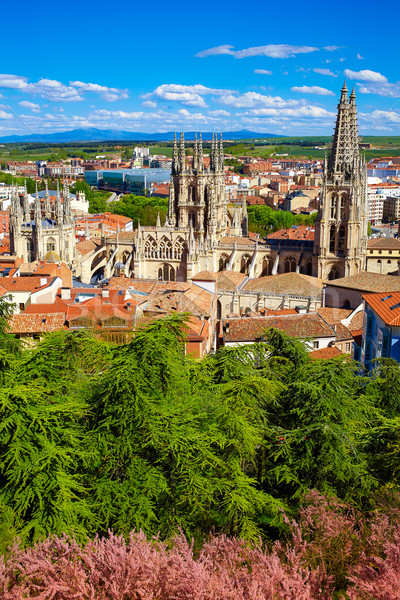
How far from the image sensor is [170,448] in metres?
14.0

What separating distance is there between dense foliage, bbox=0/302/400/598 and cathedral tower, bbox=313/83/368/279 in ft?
117

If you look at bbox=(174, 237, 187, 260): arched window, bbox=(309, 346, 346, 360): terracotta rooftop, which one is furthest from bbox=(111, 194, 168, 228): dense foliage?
bbox=(309, 346, 346, 360): terracotta rooftop

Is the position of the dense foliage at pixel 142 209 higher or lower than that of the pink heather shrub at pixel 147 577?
lower

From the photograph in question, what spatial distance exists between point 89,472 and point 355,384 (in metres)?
11.7

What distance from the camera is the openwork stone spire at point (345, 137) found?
52.8 meters

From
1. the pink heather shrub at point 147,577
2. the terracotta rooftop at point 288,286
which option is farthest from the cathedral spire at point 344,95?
the pink heather shrub at point 147,577

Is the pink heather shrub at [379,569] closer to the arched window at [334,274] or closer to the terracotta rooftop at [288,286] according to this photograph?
the terracotta rooftop at [288,286]

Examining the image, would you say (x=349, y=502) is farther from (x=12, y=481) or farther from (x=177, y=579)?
(x=12, y=481)

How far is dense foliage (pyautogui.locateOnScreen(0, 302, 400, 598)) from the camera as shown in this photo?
520 inches

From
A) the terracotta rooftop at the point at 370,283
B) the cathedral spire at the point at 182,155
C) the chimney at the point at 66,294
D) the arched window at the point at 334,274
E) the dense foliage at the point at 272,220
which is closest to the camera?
the chimney at the point at 66,294

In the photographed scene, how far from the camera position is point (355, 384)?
73.6ft

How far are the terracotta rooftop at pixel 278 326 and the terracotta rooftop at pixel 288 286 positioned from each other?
9.65 metres

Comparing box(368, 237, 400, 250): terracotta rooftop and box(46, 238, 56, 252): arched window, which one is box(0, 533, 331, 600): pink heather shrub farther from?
box(368, 237, 400, 250): terracotta rooftop

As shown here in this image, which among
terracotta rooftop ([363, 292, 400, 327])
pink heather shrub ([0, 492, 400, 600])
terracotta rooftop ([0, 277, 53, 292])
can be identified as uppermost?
terracotta rooftop ([363, 292, 400, 327])
